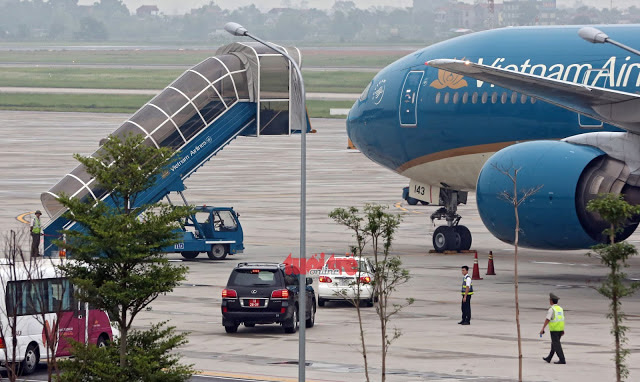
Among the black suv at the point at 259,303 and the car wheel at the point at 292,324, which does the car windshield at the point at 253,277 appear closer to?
the black suv at the point at 259,303

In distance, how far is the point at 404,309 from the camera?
35.6m

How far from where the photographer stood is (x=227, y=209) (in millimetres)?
47938

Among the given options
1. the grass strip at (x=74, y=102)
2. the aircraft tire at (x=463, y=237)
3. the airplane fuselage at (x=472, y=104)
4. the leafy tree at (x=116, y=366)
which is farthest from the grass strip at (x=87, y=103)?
the leafy tree at (x=116, y=366)

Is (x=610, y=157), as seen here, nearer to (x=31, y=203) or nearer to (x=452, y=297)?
(x=452, y=297)

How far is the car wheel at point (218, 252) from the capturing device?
155 ft


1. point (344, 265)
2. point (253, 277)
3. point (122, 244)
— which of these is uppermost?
point (122, 244)

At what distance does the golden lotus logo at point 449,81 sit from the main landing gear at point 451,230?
4.42 meters

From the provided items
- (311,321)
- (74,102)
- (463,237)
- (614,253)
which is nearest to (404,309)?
(311,321)

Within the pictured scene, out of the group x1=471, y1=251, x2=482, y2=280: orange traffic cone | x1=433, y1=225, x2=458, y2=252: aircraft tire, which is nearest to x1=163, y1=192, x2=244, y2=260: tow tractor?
x1=433, y1=225, x2=458, y2=252: aircraft tire

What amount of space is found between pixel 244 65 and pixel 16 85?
150 m

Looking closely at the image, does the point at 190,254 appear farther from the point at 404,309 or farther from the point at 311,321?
the point at 311,321

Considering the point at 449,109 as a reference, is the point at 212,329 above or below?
below

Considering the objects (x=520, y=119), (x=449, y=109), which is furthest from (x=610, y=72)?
(x=449, y=109)

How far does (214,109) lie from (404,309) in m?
15.2
